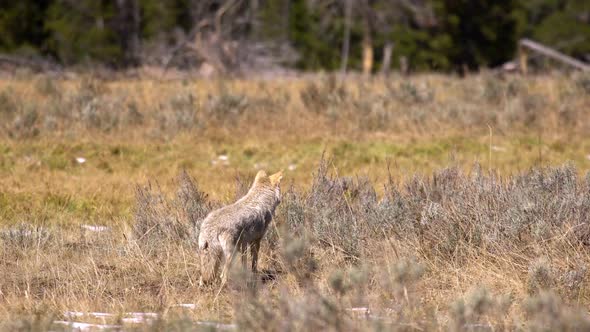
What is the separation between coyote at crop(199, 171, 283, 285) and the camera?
5.72 m

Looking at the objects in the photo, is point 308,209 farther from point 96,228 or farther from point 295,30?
point 295,30

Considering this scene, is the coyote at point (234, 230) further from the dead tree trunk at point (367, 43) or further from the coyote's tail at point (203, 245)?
the dead tree trunk at point (367, 43)

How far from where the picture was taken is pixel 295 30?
34750 mm

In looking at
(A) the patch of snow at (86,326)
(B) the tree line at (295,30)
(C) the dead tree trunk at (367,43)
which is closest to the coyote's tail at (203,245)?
(A) the patch of snow at (86,326)

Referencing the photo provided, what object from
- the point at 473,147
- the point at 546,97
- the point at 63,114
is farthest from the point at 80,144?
the point at 546,97

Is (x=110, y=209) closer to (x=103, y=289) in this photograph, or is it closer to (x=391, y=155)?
(x=103, y=289)

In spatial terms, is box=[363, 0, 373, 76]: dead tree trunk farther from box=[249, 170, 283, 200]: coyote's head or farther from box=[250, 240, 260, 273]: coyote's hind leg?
box=[250, 240, 260, 273]: coyote's hind leg

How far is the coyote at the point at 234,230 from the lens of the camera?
5723mm

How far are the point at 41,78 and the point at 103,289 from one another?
11.4 m

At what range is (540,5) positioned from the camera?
4347cm

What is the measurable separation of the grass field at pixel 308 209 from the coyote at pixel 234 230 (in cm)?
21

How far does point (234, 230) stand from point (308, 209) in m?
1.77

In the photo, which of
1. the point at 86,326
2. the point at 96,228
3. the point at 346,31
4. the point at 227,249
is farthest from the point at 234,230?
the point at 346,31

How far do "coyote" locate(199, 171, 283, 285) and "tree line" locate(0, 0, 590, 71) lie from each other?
2057cm
